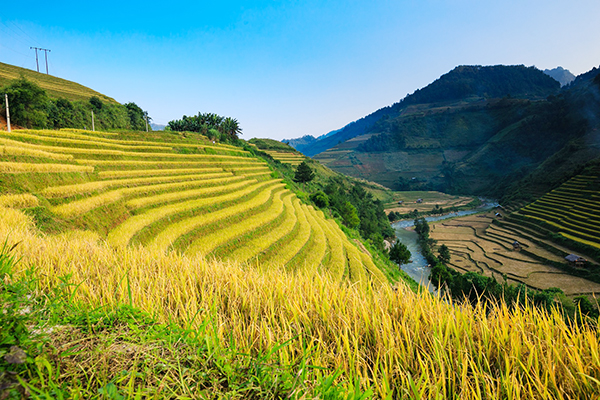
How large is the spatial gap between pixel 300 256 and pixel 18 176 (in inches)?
420

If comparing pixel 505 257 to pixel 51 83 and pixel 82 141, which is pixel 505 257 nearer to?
pixel 82 141

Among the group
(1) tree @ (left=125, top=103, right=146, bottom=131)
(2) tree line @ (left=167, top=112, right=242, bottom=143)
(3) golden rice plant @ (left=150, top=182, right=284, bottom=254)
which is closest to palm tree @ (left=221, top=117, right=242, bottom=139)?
(2) tree line @ (left=167, top=112, right=242, bottom=143)

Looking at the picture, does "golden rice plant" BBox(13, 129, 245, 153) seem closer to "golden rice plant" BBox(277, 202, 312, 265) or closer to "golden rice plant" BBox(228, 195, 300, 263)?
"golden rice plant" BBox(228, 195, 300, 263)

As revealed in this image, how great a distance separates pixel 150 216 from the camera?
10320 millimetres

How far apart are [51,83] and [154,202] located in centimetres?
5578

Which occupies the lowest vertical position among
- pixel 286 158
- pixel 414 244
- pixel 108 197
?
pixel 414 244

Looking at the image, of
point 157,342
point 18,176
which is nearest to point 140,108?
point 18,176

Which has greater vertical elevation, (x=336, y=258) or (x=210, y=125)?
(x=210, y=125)

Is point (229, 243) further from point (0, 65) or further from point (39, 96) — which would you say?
point (0, 65)

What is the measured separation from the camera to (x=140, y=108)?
4716cm

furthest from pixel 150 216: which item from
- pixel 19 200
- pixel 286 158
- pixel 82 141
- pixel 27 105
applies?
pixel 286 158

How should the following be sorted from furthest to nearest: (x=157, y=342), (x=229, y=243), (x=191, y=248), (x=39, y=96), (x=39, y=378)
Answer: (x=39, y=96) → (x=229, y=243) → (x=191, y=248) → (x=157, y=342) → (x=39, y=378)

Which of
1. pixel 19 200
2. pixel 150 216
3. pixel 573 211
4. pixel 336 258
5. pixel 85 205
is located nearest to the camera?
pixel 19 200

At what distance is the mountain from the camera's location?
8788 cm
